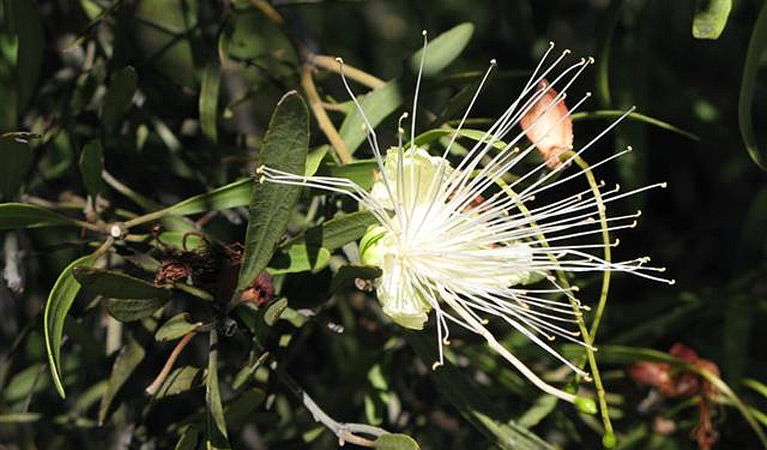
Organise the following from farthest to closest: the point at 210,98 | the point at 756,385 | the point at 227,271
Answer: the point at 756,385 < the point at 210,98 < the point at 227,271

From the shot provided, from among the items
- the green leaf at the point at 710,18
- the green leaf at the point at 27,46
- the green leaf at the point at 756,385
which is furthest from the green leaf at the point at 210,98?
the green leaf at the point at 756,385

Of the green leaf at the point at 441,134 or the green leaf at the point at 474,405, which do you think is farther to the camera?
the green leaf at the point at 474,405

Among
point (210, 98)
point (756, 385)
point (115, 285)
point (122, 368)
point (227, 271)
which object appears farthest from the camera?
point (756, 385)

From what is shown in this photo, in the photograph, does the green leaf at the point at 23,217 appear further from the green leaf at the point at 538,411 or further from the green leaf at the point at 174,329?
the green leaf at the point at 538,411

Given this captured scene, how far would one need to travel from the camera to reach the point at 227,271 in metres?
1.19

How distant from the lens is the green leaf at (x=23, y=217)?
1128 mm

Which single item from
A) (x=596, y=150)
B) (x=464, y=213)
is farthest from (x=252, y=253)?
(x=596, y=150)

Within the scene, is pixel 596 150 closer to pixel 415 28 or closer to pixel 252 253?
pixel 415 28

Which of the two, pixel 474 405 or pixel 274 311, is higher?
pixel 274 311

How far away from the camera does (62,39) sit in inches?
65.9

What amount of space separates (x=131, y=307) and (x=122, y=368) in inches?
7.3

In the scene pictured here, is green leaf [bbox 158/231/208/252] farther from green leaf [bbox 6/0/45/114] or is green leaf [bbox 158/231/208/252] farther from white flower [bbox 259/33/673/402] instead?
green leaf [bbox 6/0/45/114]

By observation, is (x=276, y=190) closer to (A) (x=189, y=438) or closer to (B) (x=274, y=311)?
(B) (x=274, y=311)

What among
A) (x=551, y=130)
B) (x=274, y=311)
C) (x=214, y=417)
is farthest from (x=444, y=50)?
(x=214, y=417)
